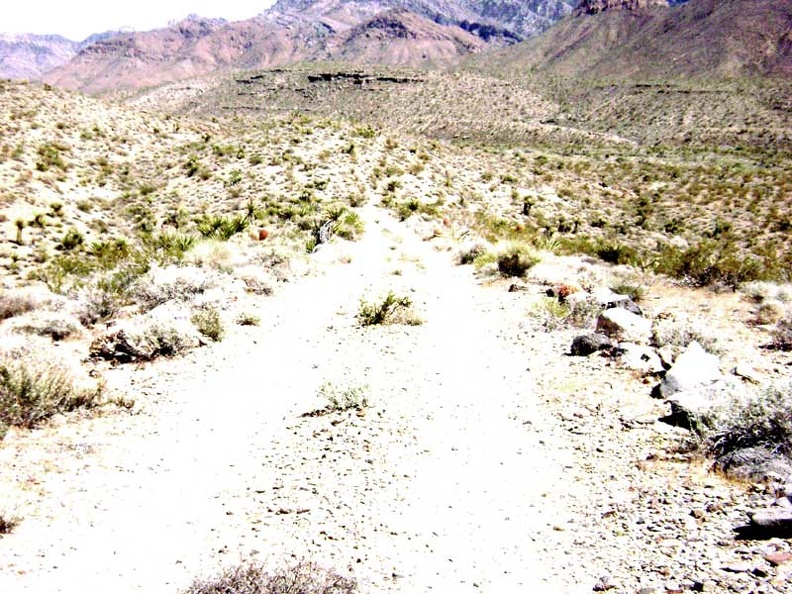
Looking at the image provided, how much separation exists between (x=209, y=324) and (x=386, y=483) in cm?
510

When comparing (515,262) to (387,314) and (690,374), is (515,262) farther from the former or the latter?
(690,374)

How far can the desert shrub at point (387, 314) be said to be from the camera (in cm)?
977

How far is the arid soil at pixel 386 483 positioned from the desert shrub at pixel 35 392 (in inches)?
9.3

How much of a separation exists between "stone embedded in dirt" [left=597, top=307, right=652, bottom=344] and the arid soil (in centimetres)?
74

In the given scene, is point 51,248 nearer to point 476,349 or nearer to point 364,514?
point 476,349

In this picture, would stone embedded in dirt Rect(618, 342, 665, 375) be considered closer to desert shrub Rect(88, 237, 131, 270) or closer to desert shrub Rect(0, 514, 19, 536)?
desert shrub Rect(0, 514, 19, 536)

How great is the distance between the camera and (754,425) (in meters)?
4.68

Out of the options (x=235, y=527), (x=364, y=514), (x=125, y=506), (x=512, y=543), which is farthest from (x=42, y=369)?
(x=512, y=543)

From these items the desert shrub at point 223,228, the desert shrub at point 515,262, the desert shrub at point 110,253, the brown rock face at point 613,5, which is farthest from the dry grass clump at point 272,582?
the brown rock face at point 613,5

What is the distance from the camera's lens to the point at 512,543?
4227 mm

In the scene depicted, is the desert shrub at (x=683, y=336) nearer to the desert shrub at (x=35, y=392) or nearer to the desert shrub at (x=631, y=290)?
the desert shrub at (x=631, y=290)

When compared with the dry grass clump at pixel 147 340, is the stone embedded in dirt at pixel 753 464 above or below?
below

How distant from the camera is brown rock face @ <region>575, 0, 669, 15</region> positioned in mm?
169725

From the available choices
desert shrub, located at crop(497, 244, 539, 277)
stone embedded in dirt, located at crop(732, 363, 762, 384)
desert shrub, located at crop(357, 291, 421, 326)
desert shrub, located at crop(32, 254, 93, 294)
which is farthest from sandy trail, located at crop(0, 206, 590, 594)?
desert shrub, located at crop(32, 254, 93, 294)
